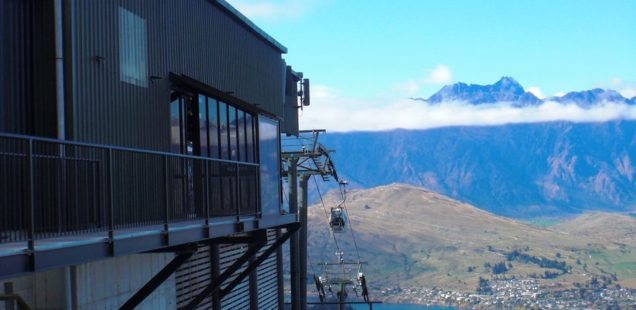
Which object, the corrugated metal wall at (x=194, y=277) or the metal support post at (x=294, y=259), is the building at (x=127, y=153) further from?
the metal support post at (x=294, y=259)

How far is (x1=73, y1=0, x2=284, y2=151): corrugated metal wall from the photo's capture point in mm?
14492

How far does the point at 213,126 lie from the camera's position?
19969 mm

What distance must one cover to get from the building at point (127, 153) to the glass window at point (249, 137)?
0.23 ft

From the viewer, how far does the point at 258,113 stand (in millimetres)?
22438

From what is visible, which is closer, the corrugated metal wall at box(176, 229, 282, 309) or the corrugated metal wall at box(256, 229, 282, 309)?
the corrugated metal wall at box(176, 229, 282, 309)

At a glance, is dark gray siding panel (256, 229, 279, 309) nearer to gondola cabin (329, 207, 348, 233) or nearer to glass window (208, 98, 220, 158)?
glass window (208, 98, 220, 158)

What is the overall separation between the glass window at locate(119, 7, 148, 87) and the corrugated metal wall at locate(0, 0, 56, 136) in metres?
2.24

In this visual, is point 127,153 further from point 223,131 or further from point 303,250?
point 303,250

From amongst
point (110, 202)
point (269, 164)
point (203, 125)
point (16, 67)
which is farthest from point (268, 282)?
point (110, 202)

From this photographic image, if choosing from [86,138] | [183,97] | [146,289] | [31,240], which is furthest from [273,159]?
[31,240]

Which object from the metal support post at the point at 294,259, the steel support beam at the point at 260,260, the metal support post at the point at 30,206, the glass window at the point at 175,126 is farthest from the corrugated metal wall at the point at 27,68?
the metal support post at the point at 294,259

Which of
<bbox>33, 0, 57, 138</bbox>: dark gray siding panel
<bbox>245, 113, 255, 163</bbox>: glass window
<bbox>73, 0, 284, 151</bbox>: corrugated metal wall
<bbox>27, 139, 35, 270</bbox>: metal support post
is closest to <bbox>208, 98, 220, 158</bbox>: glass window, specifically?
<bbox>73, 0, 284, 151</bbox>: corrugated metal wall

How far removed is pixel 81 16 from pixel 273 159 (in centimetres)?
912

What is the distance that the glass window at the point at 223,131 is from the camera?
20.4m
